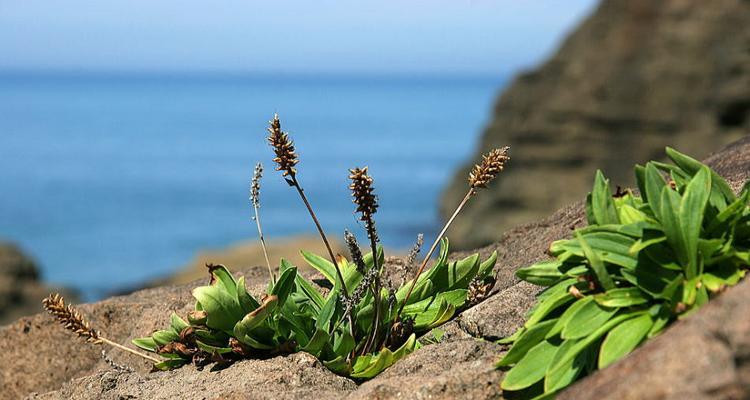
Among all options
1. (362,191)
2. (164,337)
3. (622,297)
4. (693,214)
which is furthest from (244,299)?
(693,214)

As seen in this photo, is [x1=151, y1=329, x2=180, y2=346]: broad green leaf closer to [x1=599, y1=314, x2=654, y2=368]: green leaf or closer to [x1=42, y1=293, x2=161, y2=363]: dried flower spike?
[x1=42, y1=293, x2=161, y2=363]: dried flower spike

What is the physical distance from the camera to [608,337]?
3.75 meters

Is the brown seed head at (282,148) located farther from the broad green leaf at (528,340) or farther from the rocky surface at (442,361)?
the broad green leaf at (528,340)

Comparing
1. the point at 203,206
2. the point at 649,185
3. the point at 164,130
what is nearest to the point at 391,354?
the point at 649,185

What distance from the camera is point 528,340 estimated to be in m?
4.05

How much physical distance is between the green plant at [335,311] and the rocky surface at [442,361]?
85 mm

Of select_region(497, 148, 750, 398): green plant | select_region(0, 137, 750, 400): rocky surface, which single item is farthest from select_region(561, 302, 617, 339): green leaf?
select_region(0, 137, 750, 400): rocky surface

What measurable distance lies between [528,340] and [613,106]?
23.0 meters

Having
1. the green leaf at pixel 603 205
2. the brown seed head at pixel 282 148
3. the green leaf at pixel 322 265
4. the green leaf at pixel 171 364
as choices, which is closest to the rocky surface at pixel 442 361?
the green leaf at pixel 171 364

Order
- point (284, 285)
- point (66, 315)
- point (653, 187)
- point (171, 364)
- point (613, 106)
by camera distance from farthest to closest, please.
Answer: point (613, 106)
point (171, 364)
point (66, 315)
point (284, 285)
point (653, 187)

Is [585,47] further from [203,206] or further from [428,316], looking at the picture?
[203,206]

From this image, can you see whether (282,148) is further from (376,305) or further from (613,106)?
(613,106)

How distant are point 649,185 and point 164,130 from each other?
4982 inches

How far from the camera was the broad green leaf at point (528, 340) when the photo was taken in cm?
404
